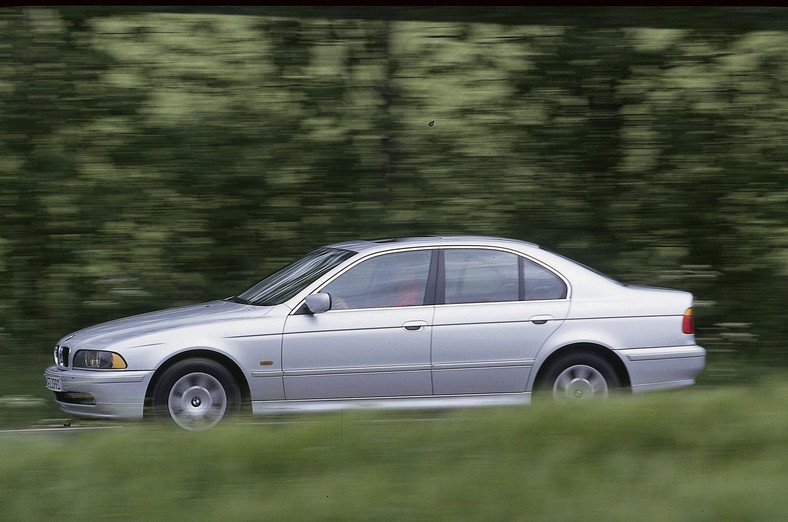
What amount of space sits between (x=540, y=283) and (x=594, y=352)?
0.66 meters

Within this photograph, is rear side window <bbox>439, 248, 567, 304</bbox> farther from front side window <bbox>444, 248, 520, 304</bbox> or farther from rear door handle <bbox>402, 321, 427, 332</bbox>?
rear door handle <bbox>402, 321, 427, 332</bbox>

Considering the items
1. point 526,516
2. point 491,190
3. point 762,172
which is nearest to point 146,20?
point 491,190

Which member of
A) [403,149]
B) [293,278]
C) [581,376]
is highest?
[403,149]

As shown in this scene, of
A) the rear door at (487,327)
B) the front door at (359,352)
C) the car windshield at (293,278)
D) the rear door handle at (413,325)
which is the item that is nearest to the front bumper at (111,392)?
the front door at (359,352)

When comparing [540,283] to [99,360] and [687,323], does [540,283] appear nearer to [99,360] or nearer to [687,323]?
[687,323]

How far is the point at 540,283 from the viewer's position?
7.48 metres

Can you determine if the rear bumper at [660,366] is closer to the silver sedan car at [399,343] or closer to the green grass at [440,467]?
the silver sedan car at [399,343]

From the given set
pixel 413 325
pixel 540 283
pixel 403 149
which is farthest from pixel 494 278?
pixel 403 149

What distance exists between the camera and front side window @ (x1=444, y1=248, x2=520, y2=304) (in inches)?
290

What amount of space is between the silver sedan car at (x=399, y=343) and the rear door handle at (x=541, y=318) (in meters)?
0.01

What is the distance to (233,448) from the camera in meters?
4.49

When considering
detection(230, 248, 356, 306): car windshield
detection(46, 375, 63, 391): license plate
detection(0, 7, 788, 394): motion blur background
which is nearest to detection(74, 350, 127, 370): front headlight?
detection(46, 375, 63, 391): license plate

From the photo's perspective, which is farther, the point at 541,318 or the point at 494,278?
the point at 494,278

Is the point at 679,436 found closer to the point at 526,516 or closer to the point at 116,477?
the point at 526,516
